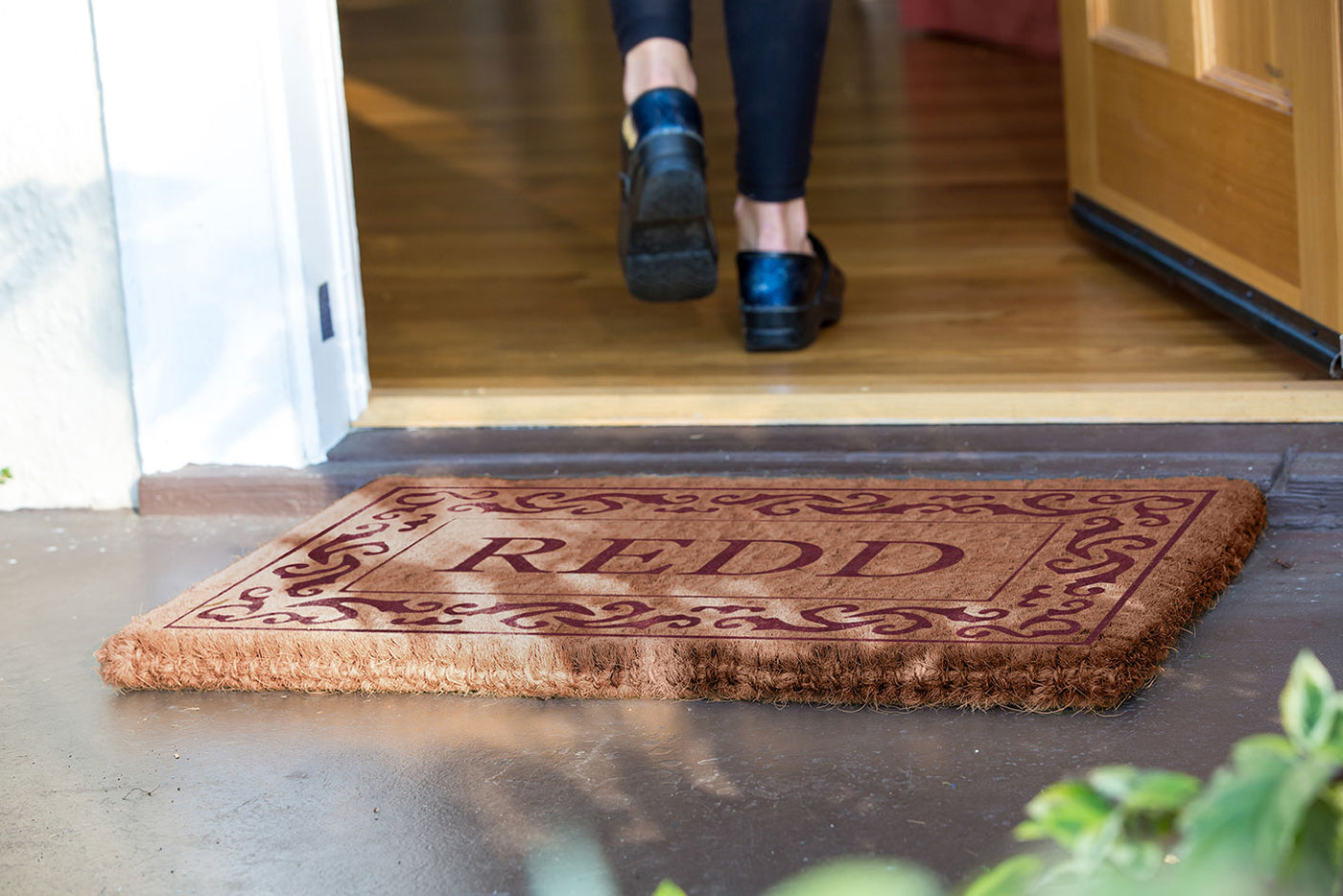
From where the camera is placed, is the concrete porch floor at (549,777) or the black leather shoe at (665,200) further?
the black leather shoe at (665,200)

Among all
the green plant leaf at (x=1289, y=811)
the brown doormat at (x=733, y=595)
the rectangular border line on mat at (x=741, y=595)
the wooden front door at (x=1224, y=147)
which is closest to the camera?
the green plant leaf at (x=1289, y=811)

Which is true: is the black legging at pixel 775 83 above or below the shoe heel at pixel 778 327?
above

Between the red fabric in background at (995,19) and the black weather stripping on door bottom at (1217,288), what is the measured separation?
9.27 feet

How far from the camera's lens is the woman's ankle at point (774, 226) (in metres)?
2.10

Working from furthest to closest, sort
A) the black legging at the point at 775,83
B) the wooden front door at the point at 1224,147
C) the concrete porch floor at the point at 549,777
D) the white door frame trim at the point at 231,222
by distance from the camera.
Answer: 1. the black legging at the point at 775,83
2. the white door frame trim at the point at 231,222
3. the wooden front door at the point at 1224,147
4. the concrete porch floor at the point at 549,777

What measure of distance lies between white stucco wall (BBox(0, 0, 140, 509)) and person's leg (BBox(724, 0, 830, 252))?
85cm

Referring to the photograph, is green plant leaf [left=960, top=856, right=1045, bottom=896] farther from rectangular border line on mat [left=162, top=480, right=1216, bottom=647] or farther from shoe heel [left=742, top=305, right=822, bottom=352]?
shoe heel [left=742, top=305, right=822, bottom=352]

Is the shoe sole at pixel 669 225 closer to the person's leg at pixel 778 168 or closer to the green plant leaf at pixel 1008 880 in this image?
the person's leg at pixel 778 168

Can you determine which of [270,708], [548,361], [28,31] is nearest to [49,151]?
[28,31]

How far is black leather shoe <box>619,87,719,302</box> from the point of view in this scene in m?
1.78

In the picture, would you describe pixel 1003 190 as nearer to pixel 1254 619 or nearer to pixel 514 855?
pixel 1254 619

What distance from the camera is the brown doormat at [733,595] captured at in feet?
4.09

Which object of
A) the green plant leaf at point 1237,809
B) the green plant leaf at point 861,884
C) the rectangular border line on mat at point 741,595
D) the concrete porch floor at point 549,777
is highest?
the green plant leaf at point 1237,809

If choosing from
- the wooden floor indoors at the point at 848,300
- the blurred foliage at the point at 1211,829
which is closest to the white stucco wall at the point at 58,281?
the wooden floor indoors at the point at 848,300
